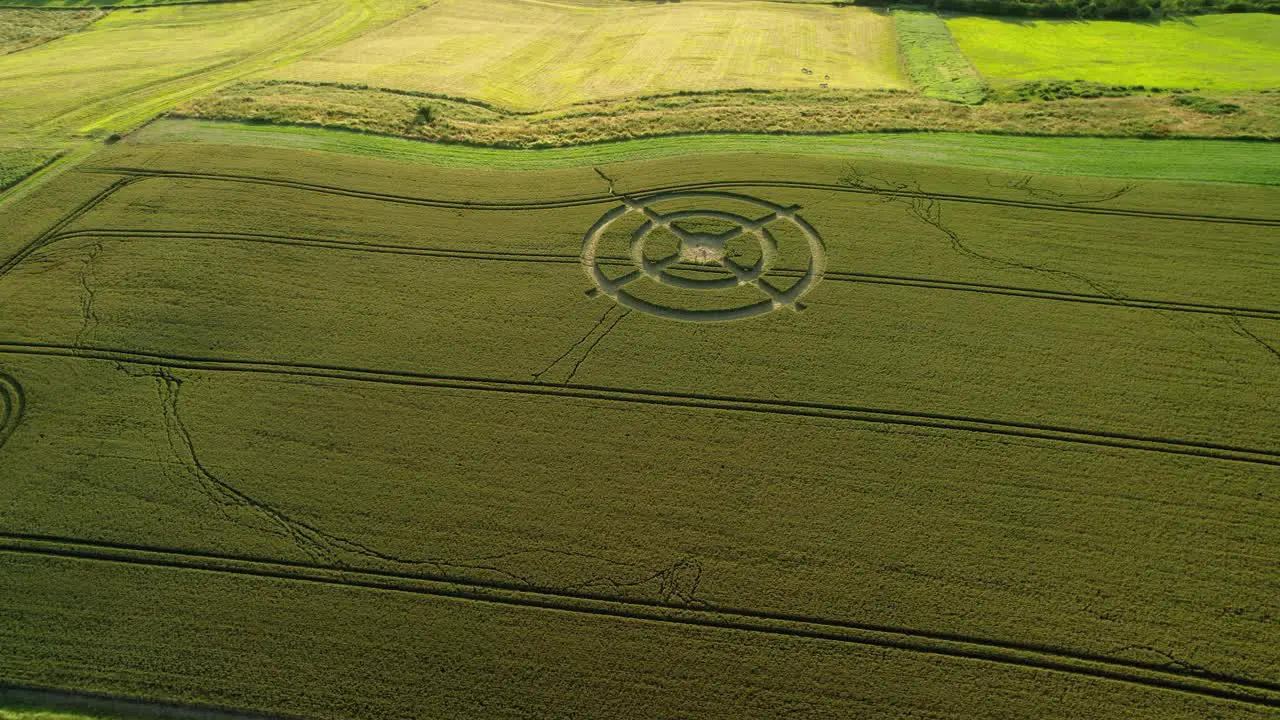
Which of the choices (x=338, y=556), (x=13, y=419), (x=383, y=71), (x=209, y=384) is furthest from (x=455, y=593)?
(x=383, y=71)

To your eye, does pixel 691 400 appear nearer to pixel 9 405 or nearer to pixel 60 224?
pixel 9 405

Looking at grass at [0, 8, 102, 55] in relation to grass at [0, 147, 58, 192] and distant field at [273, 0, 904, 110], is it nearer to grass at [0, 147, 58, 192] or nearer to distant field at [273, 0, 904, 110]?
distant field at [273, 0, 904, 110]

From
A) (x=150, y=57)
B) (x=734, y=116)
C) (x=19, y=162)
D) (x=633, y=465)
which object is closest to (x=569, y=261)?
(x=633, y=465)

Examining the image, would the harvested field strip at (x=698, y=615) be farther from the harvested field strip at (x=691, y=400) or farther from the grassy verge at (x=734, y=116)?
the grassy verge at (x=734, y=116)

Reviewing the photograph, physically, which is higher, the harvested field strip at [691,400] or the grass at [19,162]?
the grass at [19,162]

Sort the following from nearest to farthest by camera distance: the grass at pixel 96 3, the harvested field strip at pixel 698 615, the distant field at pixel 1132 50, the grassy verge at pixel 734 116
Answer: the harvested field strip at pixel 698 615
the grassy verge at pixel 734 116
the distant field at pixel 1132 50
the grass at pixel 96 3

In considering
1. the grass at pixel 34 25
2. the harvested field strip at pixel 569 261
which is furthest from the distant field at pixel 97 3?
the harvested field strip at pixel 569 261

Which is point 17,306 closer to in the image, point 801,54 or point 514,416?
point 514,416
